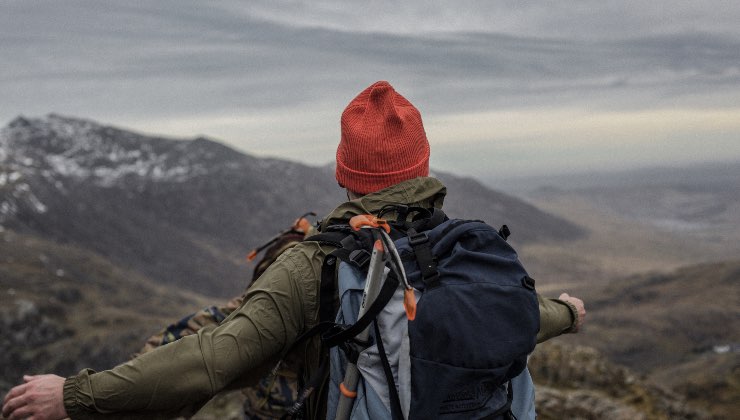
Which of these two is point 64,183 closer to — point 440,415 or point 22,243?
point 22,243

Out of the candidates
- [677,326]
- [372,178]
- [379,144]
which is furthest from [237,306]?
[677,326]

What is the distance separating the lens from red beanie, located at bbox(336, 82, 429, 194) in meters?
3.88

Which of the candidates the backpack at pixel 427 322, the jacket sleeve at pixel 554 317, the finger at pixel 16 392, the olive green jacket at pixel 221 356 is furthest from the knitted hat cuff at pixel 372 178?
the finger at pixel 16 392

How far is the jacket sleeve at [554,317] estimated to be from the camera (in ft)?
13.2

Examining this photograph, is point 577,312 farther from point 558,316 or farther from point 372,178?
point 372,178

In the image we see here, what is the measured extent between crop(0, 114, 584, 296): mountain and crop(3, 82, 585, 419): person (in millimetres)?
114861

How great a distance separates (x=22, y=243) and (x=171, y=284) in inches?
1124

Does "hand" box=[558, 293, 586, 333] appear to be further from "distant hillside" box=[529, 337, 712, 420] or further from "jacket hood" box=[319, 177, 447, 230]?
"distant hillside" box=[529, 337, 712, 420]

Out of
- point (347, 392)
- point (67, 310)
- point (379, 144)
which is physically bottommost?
point (67, 310)

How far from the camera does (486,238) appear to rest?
3506 millimetres

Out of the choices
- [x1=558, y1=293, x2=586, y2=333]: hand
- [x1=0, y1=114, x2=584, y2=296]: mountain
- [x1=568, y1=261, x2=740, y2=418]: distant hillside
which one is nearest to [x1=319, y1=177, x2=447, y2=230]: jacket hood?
[x1=558, y1=293, x2=586, y2=333]: hand

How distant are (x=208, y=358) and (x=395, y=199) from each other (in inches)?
56.8

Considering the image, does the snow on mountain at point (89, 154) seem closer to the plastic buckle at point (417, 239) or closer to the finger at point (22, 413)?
the finger at point (22, 413)

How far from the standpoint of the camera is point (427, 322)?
315cm
